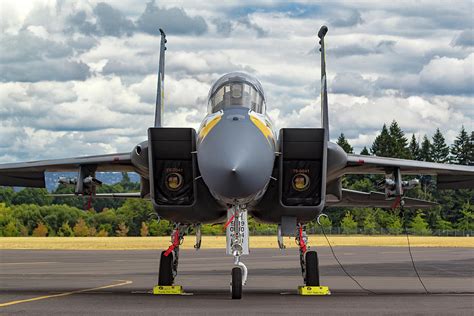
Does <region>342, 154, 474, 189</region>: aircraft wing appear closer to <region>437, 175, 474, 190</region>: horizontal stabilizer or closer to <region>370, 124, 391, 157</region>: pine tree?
A: <region>437, 175, 474, 190</region>: horizontal stabilizer

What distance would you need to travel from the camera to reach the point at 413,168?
680 inches

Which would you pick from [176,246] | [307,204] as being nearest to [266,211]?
[307,204]

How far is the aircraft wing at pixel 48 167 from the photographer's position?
17172mm

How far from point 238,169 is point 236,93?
2.66 meters

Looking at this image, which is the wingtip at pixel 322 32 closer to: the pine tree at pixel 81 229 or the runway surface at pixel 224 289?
the runway surface at pixel 224 289

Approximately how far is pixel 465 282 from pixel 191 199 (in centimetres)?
892

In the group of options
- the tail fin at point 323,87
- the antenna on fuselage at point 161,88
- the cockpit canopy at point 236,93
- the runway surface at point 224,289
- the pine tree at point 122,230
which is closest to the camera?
the runway surface at point 224,289

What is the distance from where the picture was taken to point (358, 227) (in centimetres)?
9175

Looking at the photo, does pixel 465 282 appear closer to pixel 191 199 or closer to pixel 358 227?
pixel 191 199

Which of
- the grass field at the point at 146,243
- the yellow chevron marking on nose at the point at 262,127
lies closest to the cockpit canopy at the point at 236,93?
the yellow chevron marking on nose at the point at 262,127

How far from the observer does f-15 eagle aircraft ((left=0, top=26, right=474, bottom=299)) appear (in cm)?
1309

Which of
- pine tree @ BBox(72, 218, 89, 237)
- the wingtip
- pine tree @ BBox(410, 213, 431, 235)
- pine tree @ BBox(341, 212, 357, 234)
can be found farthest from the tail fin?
pine tree @ BBox(410, 213, 431, 235)

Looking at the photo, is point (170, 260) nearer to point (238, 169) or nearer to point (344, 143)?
point (238, 169)

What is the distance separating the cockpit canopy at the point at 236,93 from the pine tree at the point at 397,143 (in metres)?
105
